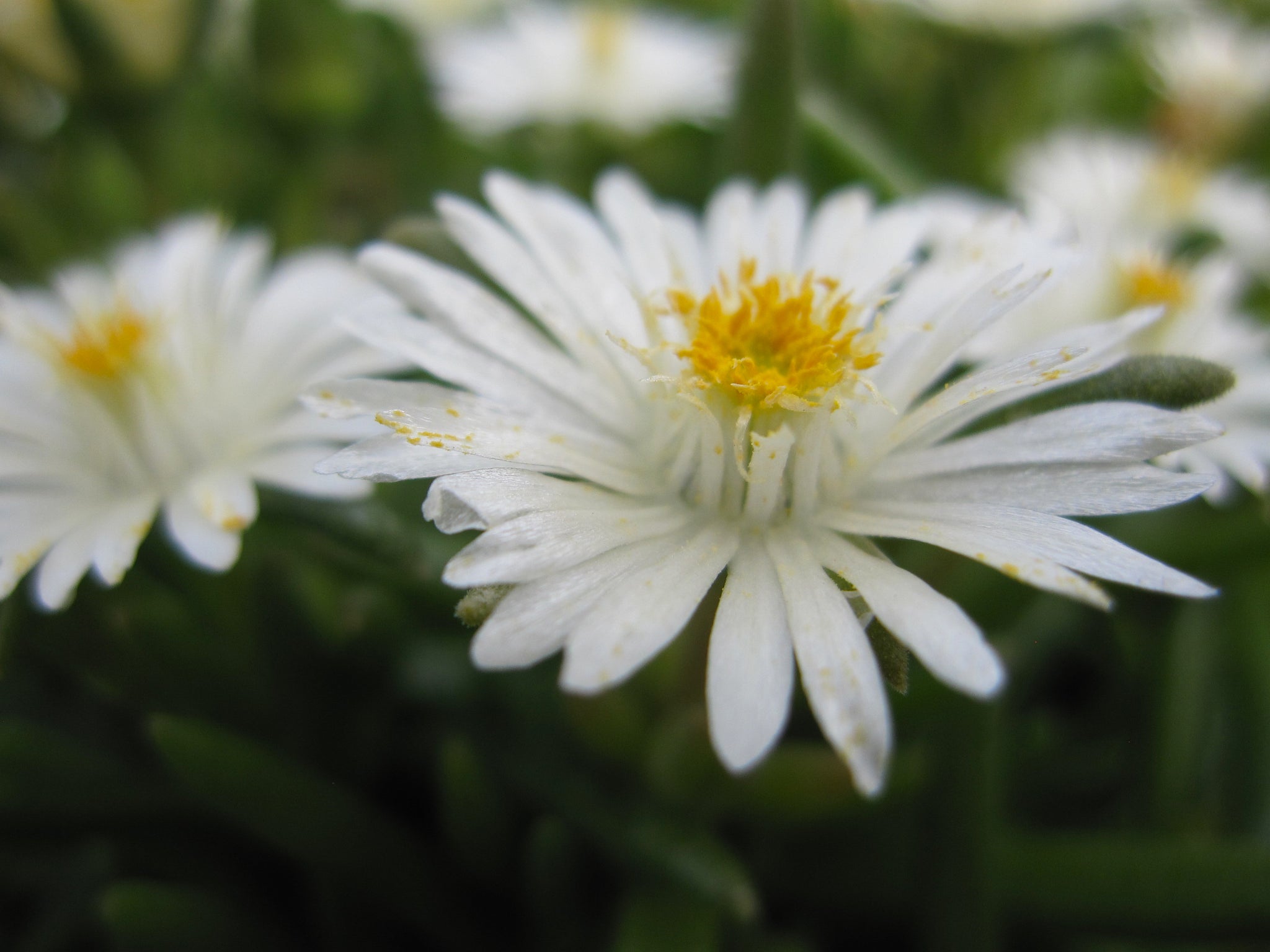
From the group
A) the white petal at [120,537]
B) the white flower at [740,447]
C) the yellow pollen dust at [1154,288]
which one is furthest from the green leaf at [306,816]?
the yellow pollen dust at [1154,288]

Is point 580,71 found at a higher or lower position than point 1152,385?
higher

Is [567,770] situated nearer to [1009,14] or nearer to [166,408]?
[166,408]

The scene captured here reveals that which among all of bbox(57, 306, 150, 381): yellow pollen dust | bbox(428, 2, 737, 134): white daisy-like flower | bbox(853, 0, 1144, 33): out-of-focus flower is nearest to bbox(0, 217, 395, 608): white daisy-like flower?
bbox(57, 306, 150, 381): yellow pollen dust

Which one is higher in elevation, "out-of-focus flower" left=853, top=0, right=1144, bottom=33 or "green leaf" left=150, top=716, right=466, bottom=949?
"out-of-focus flower" left=853, top=0, right=1144, bottom=33

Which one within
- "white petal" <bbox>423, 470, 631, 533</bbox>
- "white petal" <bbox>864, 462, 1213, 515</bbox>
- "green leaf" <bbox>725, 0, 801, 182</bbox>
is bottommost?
"white petal" <bbox>423, 470, 631, 533</bbox>

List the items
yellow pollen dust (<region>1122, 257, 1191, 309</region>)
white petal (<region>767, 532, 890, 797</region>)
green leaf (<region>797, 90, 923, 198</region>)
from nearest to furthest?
1. white petal (<region>767, 532, 890, 797</region>)
2. yellow pollen dust (<region>1122, 257, 1191, 309</region>)
3. green leaf (<region>797, 90, 923, 198</region>)

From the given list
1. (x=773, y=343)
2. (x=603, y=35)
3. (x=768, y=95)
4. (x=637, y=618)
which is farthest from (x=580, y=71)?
(x=637, y=618)

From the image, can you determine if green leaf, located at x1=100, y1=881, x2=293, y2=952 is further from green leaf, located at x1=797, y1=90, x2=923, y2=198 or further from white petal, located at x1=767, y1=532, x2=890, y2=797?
green leaf, located at x1=797, y1=90, x2=923, y2=198
